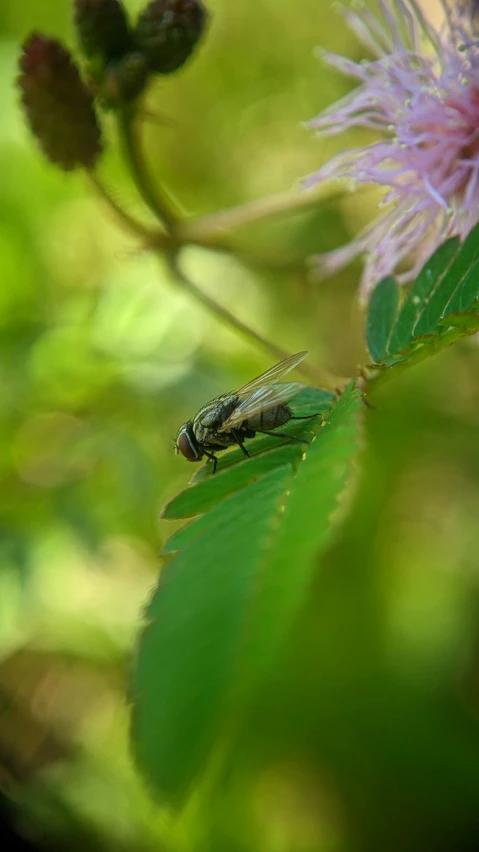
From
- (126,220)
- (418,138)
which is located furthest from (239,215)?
(418,138)

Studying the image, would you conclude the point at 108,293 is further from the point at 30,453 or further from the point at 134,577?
the point at 134,577

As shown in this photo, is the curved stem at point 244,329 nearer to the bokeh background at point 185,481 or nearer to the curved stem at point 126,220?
the curved stem at point 126,220

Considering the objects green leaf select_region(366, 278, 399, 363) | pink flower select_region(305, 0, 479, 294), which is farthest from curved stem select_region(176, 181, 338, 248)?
green leaf select_region(366, 278, 399, 363)

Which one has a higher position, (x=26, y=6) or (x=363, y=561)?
(x=26, y=6)

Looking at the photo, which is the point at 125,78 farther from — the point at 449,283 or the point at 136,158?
the point at 449,283

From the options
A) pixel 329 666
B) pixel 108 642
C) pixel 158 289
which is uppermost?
pixel 158 289

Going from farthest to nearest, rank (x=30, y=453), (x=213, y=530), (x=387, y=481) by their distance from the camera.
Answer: (x=387, y=481) → (x=30, y=453) → (x=213, y=530)

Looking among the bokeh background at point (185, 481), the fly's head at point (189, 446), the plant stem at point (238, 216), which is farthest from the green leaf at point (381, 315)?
the bokeh background at point (185, 481)

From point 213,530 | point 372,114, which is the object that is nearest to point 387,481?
point 372,114
